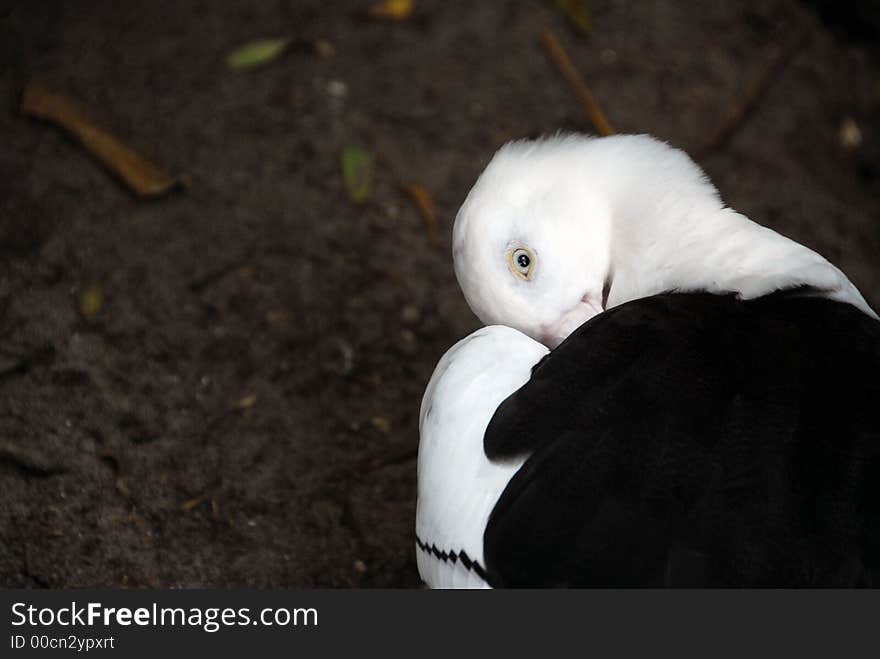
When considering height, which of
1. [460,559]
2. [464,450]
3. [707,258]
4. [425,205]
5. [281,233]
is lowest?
[281,233]

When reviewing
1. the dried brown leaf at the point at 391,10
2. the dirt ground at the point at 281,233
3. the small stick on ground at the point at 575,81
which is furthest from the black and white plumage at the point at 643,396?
the dried brown leaf at the point at 391,10

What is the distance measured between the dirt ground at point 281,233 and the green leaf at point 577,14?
0.04m

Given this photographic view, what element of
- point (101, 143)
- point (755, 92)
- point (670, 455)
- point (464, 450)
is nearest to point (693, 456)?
point (670, 455)

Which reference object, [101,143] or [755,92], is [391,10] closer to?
[101,143]

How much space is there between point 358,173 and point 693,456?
6.42ft

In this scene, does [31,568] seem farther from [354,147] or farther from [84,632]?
[354,147]

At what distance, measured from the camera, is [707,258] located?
2.12 meters

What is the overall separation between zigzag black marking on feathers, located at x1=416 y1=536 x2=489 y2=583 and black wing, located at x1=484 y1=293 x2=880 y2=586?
0.05 metres

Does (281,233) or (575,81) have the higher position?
(575,81)

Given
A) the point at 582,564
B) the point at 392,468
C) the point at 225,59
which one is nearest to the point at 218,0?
the point at 225,59

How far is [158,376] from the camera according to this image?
2.67m

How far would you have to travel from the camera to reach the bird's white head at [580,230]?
2.18 meters

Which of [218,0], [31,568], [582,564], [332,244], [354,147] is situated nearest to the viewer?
[582,564]

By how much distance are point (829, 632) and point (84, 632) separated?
132cm
